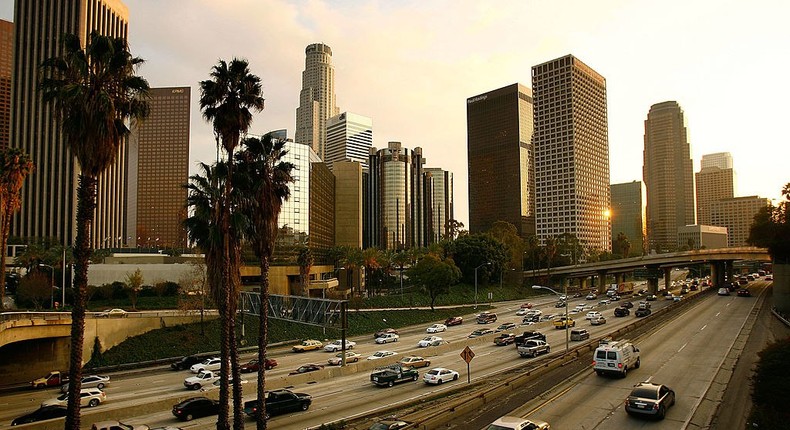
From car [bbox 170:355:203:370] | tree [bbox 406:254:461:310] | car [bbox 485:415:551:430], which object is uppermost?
tree [bbox 406:254:461:310]

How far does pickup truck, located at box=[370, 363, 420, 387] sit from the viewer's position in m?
38.3

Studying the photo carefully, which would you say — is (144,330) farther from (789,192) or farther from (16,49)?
(16,49)

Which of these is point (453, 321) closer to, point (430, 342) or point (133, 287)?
point (430, 342)

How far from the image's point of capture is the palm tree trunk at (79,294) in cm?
1884

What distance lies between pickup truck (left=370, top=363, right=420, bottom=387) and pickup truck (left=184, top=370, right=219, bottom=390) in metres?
14.4

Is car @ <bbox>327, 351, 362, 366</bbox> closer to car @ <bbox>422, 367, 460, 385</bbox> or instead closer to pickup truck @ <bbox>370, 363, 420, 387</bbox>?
pickup truck @ <bbox>370, 363, 420, 387</bbox>

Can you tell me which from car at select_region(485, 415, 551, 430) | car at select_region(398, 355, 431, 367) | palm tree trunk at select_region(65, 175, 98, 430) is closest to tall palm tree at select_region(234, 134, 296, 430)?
palm tree trunk at select_region(65, 175, 98, 430)

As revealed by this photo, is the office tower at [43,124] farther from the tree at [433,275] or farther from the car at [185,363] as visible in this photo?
the car at [185,363]

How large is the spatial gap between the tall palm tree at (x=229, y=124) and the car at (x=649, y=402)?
1934cm

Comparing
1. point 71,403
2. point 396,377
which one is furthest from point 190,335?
point 71,403

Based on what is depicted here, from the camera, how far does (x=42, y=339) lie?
159ft

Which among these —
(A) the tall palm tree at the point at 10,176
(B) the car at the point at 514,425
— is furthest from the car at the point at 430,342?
(A) the tall palm tree at the point at 10,176

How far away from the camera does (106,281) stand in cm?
8988

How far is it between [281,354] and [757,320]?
59.2 metres
